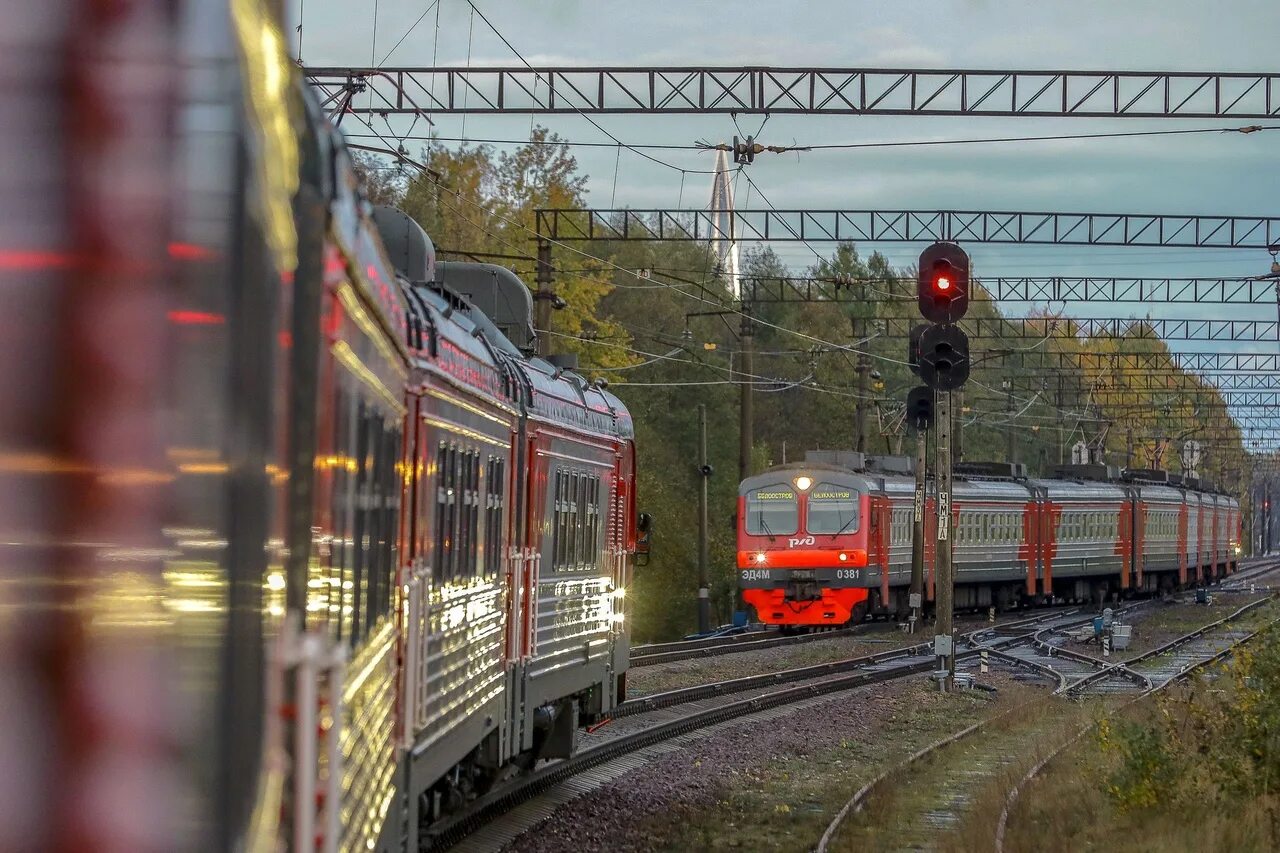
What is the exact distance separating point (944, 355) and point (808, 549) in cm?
1458

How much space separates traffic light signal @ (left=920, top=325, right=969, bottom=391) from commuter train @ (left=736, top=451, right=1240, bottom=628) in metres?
8.23

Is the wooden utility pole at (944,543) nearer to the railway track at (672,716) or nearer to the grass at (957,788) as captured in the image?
the railway track at (672,716)

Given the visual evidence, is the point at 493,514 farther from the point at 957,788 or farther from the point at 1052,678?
the point at 1052,678

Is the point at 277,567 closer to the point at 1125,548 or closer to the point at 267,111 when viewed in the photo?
the point at 267,111

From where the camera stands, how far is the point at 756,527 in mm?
36531

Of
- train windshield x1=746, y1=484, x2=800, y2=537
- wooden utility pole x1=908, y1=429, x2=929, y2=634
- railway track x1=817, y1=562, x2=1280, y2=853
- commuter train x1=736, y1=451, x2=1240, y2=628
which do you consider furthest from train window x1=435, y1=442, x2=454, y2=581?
train windshield x1=746, y1=484, x2=800, y2=537

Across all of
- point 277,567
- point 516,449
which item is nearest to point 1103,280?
point 516,449

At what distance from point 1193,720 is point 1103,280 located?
30543 mm

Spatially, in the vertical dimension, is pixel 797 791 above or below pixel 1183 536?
below

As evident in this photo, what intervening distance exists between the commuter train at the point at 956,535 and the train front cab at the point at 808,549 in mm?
19

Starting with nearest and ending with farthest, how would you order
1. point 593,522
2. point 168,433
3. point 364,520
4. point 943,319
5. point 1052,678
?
point 168,433
point 364,520
point 593,522
point 943,319
point 1052,678

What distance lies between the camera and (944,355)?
2127cm

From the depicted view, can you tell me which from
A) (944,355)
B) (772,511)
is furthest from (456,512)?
(772,511)

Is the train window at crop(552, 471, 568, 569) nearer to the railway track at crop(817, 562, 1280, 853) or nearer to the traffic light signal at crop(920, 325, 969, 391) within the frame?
the railway track at crop(817, 562, 1280, 853)
